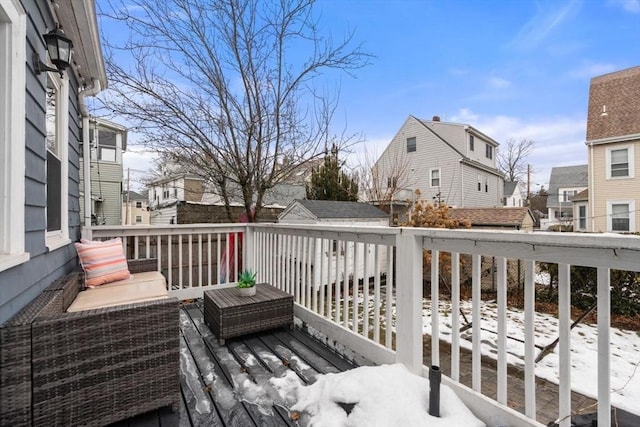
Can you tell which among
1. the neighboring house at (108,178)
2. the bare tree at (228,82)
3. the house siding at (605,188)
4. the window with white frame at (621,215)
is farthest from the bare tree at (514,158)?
the neighboring house at (108,178)

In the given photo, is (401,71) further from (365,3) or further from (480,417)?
(480,417)

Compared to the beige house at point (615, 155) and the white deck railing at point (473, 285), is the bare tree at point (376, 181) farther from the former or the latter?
the white deck railing at point (473, 285)

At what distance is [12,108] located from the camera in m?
1.55

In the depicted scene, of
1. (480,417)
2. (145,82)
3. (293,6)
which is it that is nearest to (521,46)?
(293,6)

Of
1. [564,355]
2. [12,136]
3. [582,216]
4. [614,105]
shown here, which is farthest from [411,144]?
[12,136]

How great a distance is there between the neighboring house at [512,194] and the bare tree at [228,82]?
23804 millimetres

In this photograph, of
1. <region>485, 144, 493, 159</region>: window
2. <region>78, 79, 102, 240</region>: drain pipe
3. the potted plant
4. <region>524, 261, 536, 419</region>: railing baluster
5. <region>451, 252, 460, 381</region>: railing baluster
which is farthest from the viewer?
<region>485, 144, 493, 159</region>: window

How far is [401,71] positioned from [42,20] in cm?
848

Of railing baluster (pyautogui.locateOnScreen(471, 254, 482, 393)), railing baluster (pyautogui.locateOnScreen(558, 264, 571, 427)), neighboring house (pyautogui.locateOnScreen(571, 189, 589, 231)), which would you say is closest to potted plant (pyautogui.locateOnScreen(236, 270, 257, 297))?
railing baluster (pyautogui.locateOnScreen(471, 254, 482, 393))

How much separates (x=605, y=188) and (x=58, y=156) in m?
16.8

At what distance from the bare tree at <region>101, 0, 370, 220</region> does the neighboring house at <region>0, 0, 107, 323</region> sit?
220cm

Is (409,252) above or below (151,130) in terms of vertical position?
below

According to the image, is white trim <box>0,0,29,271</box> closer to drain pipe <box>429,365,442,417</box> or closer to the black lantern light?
the black lantern light

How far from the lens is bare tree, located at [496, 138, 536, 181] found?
85.7ft
